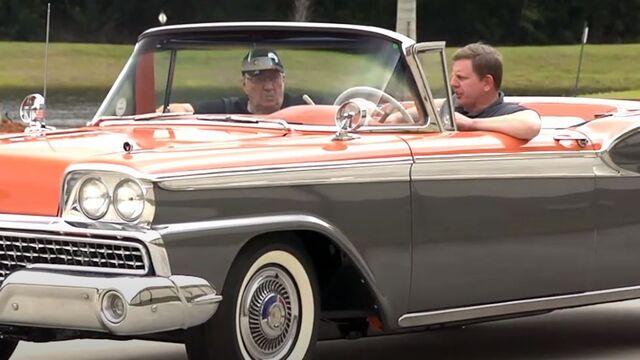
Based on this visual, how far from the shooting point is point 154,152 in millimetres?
5281

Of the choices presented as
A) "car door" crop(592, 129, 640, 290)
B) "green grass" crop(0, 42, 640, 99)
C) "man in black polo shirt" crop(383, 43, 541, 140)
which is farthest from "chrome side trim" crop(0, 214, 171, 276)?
"green grass" crop(0, 42, 640, 99)

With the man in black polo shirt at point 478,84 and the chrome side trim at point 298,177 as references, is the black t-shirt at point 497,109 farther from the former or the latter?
the chrome side trim at point 298,177

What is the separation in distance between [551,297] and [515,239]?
1.30 feet

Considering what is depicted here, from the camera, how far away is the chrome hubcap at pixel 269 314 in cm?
534

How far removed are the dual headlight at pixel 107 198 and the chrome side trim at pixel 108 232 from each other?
0.04 meters

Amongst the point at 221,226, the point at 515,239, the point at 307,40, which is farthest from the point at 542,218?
the point at 221,226

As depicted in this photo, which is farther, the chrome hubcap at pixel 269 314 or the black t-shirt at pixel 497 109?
the black t-shirt at pixel 497 109

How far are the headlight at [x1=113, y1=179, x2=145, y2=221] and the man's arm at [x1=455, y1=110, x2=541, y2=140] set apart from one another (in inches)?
80.6

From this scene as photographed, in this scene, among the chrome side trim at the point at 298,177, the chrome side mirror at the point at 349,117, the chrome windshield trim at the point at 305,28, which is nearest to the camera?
the chrome side trim at the point at 298,177

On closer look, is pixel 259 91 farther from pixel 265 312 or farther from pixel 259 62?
pixel 265 312

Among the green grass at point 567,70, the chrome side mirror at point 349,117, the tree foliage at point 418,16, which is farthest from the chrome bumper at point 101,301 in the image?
the tree foliage at point 418,16

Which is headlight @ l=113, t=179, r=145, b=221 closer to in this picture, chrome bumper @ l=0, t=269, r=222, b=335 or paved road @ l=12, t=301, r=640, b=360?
chrome bumper @ l=0, t=269, r=222, b=335

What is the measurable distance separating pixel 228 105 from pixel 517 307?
1.60 metres

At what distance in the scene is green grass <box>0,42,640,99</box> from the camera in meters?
42.3
